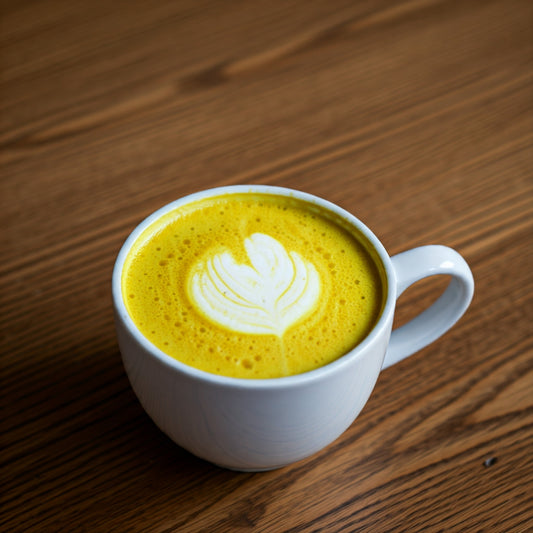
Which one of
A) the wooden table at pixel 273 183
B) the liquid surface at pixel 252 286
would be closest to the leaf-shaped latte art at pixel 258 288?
the liquid surface at pixel 252 286

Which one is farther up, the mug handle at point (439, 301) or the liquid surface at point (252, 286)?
the liquid surface at point (252, 286)

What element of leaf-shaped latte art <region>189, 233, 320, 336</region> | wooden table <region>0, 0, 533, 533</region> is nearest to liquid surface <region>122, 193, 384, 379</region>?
leaf-shaped latte art <region>189, 233, 320, 336</region>

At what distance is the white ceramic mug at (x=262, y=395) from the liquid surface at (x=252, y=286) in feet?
0.08

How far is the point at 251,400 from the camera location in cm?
55

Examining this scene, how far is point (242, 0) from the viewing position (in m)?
1.32

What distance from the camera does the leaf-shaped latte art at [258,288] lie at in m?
0.62

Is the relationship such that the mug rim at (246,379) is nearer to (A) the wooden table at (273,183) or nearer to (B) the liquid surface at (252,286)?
(B) the liquid surface at (252,286)

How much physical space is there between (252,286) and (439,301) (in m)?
0.20

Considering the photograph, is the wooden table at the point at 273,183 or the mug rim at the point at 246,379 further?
the wooden table at the point at 273,183

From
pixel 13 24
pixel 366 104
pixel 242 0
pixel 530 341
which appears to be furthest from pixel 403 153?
pixel 13 24

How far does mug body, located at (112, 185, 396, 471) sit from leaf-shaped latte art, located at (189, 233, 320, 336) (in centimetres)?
7

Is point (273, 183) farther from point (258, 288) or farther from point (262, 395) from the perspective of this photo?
point (262, 395)

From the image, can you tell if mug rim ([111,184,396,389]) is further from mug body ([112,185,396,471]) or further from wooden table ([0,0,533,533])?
wooden table ([0,0,533,533])

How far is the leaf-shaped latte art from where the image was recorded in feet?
2.05
